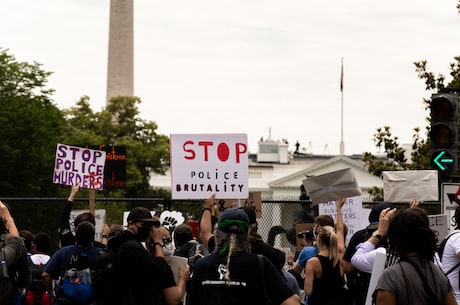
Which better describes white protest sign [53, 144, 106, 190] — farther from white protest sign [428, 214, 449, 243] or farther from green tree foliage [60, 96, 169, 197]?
green tree foliage [60, 96, 169, 197]

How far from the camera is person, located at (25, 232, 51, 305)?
12133mm

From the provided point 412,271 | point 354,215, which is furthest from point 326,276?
point 354,215

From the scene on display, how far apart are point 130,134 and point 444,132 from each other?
240 ft

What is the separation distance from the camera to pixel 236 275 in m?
7.84

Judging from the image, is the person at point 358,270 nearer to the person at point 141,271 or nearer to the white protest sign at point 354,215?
the person at point 141,271

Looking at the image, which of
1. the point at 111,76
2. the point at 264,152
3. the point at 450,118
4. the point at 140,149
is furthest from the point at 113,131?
the point at 450,118

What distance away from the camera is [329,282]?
34.1 feet

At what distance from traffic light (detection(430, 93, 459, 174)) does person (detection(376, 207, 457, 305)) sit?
717 centimetres

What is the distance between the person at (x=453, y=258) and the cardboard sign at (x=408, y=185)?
18.5 feet

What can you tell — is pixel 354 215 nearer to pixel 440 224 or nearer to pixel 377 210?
pixel 440 224

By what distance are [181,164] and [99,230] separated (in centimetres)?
436

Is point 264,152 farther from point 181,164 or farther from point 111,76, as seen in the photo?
point 181,164

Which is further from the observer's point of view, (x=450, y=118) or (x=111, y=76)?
(x=111, y=76)

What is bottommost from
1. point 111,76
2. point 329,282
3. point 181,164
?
point 329,282
